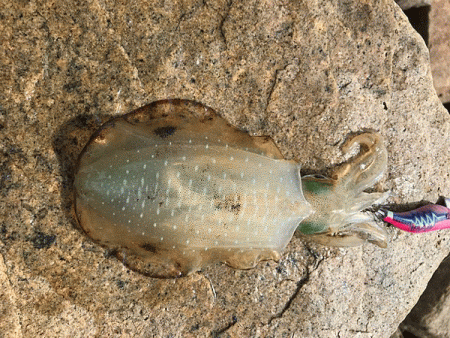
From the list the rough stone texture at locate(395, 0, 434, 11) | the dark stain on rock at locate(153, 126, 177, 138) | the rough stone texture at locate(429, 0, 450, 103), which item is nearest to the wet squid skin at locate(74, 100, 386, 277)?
the dark stain on rock at locate(153, 126, 177, 138)

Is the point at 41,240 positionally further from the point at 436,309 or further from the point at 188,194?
the point at 436,309

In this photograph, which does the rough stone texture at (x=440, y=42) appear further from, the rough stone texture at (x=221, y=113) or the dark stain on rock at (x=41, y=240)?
the dark stain on rock at (x=41, y=240)

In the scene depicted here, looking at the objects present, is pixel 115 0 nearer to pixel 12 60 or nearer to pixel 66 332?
pixel 12 60

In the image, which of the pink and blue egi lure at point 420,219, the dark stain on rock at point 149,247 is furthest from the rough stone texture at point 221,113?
the dark stain on rock at point 149,247

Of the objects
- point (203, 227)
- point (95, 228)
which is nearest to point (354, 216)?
point (203, 227)

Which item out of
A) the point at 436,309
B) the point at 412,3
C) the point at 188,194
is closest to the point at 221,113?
the point at 188,194

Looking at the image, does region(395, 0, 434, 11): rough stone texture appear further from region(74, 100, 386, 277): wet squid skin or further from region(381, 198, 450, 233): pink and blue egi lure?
region(74, 100, 386, 277): wet squid skin
